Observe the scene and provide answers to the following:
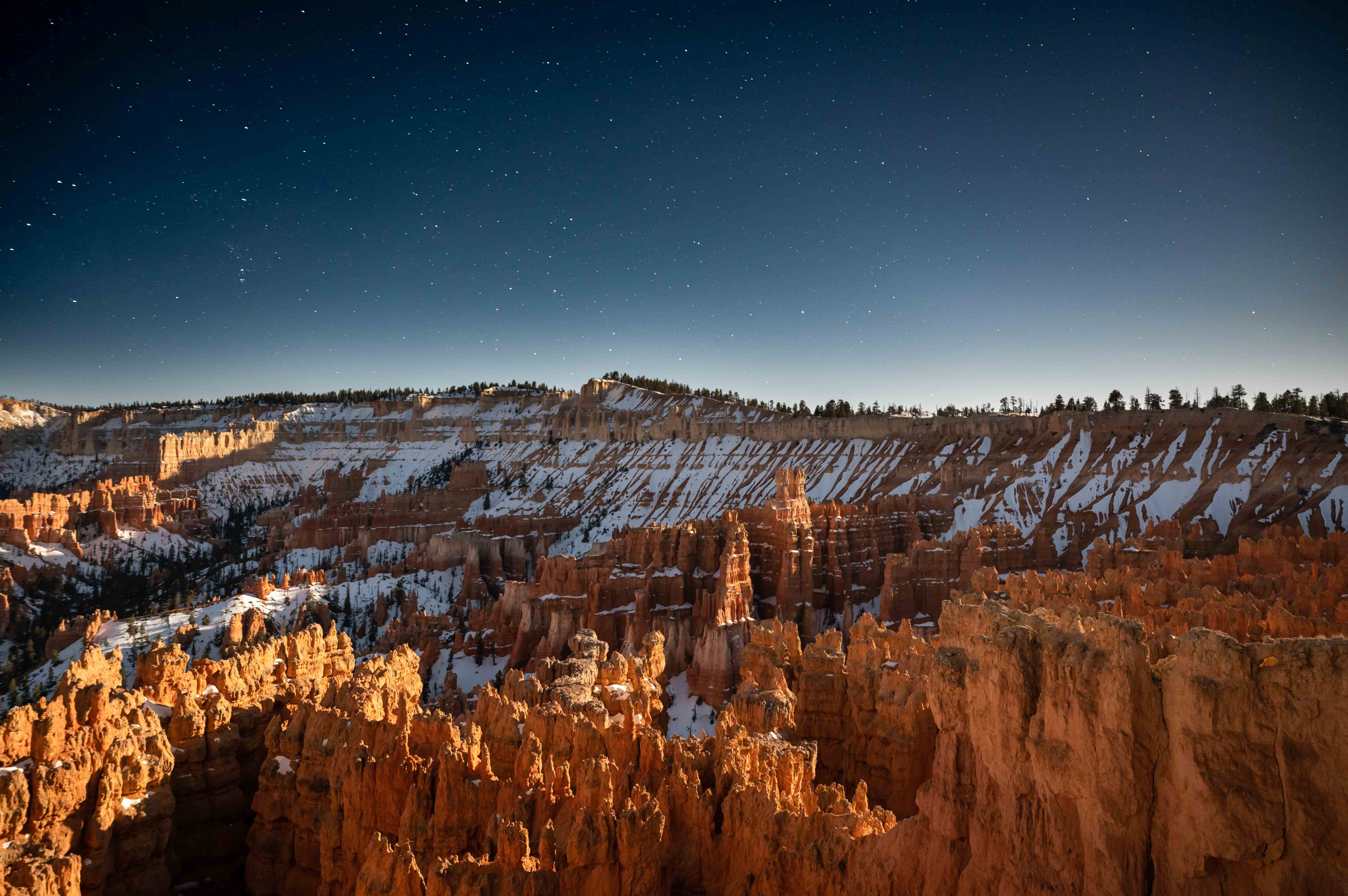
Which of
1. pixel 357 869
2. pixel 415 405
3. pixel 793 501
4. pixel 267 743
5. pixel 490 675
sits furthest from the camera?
pixel 415 405

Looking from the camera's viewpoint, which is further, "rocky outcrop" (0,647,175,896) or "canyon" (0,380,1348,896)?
"rocky outcrop" (0,647,175,896)

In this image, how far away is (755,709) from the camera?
16.4 meters

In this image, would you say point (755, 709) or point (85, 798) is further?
point (755, 709)

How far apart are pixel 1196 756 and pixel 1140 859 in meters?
1.11

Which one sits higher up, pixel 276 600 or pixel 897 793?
pixel 897 793

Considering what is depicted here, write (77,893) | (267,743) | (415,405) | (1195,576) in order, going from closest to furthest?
1. (77,893)
2. (267,743)
3. (1195,576)
4. (415,405)

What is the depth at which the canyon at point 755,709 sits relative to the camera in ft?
21.0

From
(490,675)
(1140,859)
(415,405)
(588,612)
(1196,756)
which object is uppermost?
(415,405)

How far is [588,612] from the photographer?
3506 cm

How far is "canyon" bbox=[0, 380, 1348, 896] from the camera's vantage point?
6414mm

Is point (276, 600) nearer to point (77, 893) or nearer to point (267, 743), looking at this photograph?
point (267, 743)

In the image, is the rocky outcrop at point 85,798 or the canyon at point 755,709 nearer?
the canyon at point 755,709

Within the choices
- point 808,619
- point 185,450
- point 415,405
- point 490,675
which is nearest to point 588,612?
point 490,675

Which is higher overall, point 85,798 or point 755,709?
point 85,798
